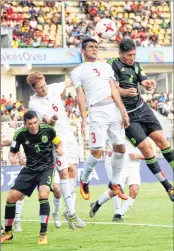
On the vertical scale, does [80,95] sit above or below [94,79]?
below

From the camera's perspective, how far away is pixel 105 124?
12.4 metres

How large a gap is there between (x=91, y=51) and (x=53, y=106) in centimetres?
208

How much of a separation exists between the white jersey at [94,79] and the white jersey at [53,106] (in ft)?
4.91

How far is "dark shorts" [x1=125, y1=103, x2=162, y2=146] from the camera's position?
492 inches

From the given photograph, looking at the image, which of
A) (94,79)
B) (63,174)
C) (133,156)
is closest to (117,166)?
(63,174)

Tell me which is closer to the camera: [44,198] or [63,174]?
[44,198]

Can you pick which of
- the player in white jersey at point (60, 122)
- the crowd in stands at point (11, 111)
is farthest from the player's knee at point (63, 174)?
the crowd in stands at point (11, 111)

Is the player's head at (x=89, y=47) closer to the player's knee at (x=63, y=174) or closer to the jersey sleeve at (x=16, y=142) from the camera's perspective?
the jersey sleeve at (x=16, y=142)

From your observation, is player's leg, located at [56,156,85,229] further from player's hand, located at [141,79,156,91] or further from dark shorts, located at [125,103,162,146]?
player's hand, located at [141,79,156,91]

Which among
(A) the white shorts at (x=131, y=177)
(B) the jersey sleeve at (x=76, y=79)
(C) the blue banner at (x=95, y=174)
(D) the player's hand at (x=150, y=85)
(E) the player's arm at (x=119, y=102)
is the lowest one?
(C) the blue banner at (x=95, y=174)

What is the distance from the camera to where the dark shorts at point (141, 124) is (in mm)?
12492

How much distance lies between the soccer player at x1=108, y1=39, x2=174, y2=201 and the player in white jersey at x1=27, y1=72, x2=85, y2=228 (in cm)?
128

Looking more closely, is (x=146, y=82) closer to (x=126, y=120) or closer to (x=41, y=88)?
(x=126, y=120)

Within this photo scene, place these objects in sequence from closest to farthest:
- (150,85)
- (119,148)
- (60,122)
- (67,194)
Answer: (150,85), (119,148), (67,194), (60,122)
